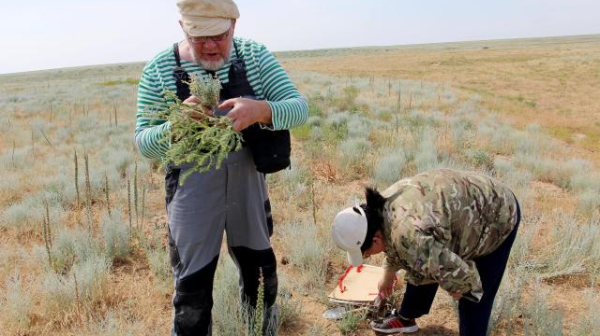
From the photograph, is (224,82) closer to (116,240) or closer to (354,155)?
(116,240)

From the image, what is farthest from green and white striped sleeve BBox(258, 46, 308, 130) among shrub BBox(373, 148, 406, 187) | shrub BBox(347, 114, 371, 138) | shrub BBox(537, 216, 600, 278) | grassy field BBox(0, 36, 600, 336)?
shrub BBox(347, 114, 371, 138)

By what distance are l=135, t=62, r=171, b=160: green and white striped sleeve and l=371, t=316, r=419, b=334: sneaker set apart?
196cm

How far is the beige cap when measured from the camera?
67.9 inches

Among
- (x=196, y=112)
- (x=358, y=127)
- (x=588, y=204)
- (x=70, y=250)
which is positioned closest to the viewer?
(x=196, y=112)

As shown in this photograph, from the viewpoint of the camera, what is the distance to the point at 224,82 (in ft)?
6.32

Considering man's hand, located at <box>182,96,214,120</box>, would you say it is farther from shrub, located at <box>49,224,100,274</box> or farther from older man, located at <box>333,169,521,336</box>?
shrub, located at <box>49,224,100,274</box>

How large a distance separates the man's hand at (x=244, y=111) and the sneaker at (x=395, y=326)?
6.21 feet

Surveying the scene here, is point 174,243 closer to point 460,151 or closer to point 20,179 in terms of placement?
point 20,179

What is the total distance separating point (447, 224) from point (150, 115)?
56.1 inches

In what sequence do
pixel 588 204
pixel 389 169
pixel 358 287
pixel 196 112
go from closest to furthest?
pixel 196 112 < pixel 358 287 < pixel 588 204 < pixel 389 169

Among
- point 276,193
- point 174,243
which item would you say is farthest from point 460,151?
point 174,243

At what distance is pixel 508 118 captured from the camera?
38.5 ft

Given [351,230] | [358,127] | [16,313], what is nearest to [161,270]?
[16,313]

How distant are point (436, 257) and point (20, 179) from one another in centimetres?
668
